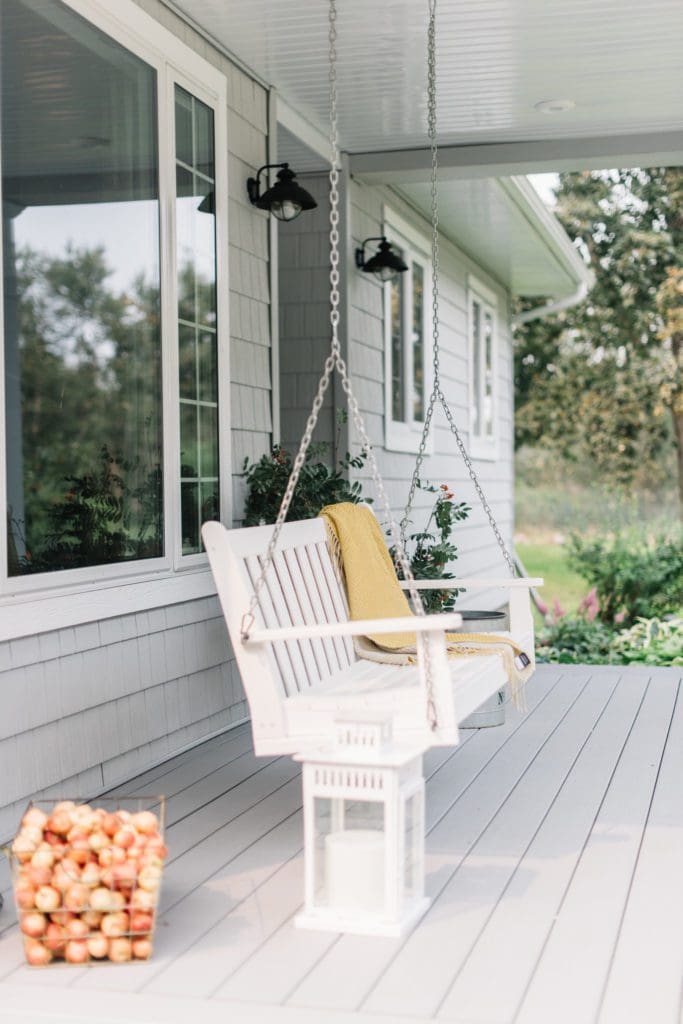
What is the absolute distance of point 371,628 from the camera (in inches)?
119

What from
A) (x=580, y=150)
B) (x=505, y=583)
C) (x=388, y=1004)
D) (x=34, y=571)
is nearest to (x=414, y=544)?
(x=580, y=150)

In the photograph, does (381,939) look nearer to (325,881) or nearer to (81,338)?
(325,881)

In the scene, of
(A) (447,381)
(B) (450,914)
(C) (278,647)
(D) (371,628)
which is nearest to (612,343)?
(A) (447,381)

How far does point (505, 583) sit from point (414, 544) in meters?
3.62

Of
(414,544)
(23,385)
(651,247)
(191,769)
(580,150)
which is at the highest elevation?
(651,247)

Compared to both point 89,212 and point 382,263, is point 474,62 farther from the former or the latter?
point 89,212

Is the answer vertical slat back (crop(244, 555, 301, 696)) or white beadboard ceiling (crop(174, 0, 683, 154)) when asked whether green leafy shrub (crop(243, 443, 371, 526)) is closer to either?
vertical slat back (crop(244, 555, 301, 696))

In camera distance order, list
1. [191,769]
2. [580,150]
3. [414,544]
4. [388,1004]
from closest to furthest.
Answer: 1. [388,1004]
2. [191,769]
3. [580,150]
4. [414,544]

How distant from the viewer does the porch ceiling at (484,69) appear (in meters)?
4.68

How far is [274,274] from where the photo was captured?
18.2 ft

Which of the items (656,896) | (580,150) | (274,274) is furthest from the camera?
(580,150)

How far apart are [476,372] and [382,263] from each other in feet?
12.9

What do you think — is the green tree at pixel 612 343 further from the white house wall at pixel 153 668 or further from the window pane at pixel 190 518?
the window pane at pixel 190 518

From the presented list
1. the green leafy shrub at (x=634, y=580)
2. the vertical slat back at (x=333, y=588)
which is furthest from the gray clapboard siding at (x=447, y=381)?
the vertical slat back at (x=333, y=588)
